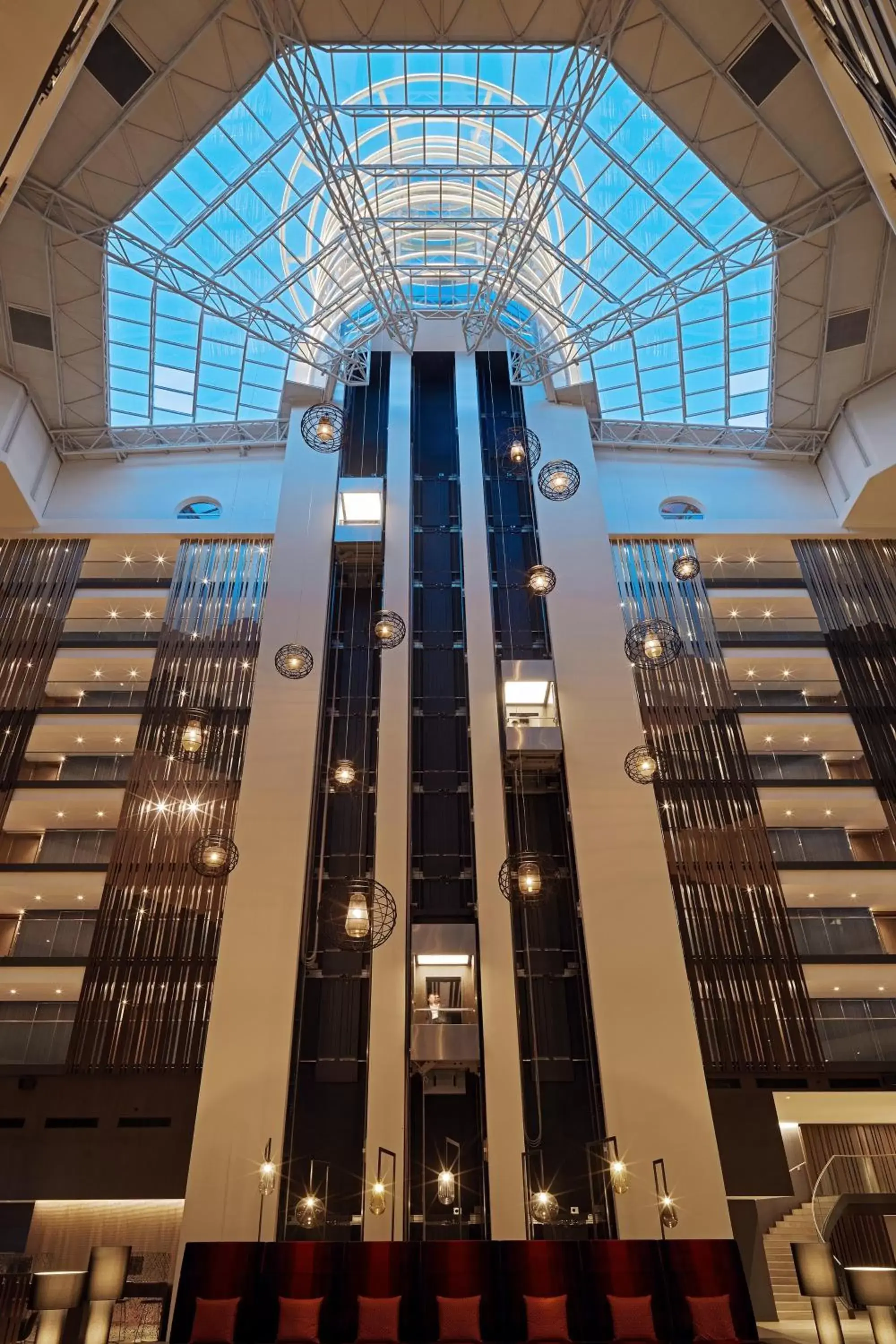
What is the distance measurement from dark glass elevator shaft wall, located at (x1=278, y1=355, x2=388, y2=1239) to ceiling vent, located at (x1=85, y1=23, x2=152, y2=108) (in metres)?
7.66

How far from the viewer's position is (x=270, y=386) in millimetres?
21844

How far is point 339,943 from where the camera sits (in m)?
13.7

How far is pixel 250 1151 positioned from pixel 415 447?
14460 millimetres

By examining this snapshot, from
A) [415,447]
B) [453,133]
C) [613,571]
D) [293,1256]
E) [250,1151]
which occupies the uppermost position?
[453,133]

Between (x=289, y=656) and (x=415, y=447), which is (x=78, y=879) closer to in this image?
(x=289, y=656)

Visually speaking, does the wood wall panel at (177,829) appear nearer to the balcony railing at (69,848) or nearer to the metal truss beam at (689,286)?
the balcony railing at (69,848)

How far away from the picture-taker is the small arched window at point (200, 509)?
20.5 metres

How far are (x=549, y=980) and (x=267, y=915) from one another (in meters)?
4.52

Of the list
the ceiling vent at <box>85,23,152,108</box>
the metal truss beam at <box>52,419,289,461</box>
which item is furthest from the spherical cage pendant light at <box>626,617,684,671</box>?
the ceiling vent at <box>85,23,152,108</box>

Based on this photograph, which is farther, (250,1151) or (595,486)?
(595,486)

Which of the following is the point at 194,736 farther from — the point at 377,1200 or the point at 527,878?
the point at 377,1200

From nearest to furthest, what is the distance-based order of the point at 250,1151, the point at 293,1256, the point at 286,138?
the point at 293,1256 < the point at 250,1151 < the point at 286,138

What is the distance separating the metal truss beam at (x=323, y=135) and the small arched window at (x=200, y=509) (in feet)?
18.7

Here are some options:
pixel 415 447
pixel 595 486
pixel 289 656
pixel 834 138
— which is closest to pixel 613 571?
pixel 595 486
